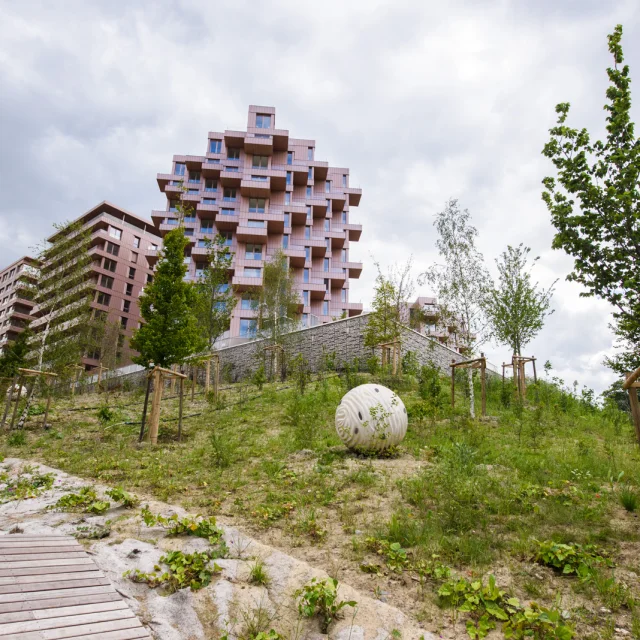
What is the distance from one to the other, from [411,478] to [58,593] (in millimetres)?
5138

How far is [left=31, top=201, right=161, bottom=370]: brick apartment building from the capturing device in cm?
5962

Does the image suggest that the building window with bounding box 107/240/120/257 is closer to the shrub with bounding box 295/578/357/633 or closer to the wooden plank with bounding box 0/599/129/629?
the wooden plank with bounding box 0/599/129/629

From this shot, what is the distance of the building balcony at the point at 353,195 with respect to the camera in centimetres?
6053

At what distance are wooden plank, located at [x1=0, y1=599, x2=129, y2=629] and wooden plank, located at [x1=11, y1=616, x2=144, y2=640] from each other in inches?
6.9

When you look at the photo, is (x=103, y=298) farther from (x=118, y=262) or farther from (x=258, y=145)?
(x=258, y=145)

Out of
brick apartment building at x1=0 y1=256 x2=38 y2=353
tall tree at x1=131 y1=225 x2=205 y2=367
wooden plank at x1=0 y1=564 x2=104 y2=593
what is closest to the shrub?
wooden plank at x1=0 y1=564 x2=104 y2=593

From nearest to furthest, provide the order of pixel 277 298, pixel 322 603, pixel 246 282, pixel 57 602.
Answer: pixel 57 602
pixel 322 603
pixel 277 298
pixel 246 282

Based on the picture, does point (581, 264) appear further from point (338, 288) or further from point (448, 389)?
point (338, 288)

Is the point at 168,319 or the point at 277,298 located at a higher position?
the point at 277,298

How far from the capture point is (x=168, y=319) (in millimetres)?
13766

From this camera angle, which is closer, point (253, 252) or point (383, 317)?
point (383, 317)

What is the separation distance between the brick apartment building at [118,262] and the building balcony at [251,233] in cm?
1523

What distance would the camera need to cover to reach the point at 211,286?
2636cm

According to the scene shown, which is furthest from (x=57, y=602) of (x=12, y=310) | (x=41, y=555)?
→ (x=12, y=310)
